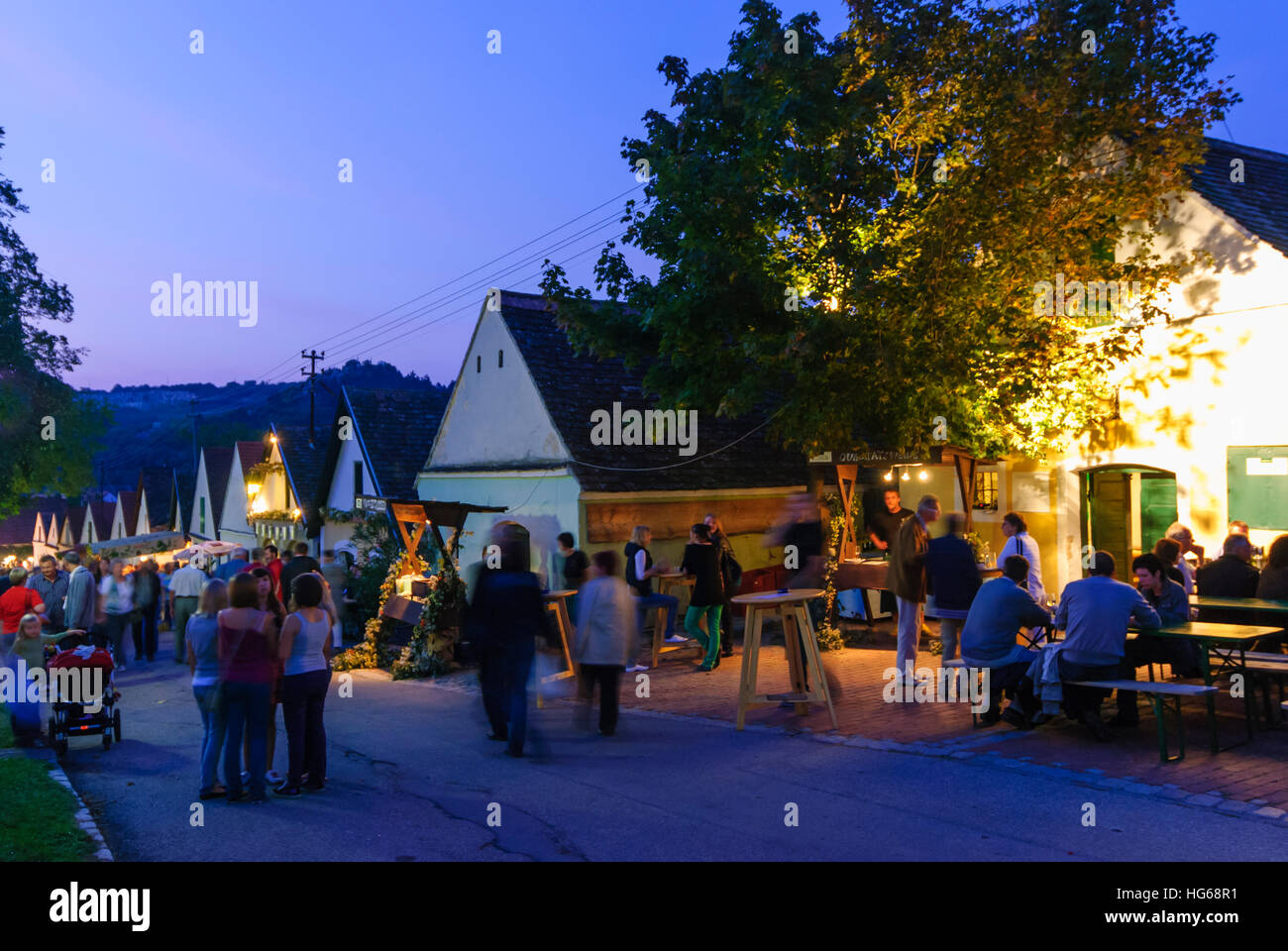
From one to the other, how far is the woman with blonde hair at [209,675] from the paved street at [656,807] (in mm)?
262

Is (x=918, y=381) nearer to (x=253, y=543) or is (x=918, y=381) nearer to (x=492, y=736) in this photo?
(x=492, y=736)

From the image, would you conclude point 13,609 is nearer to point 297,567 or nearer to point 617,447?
point 297,567

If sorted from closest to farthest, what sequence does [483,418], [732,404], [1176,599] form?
[1176,599] → [732,404] → [483,418]

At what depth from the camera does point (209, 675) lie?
8117 millimetres

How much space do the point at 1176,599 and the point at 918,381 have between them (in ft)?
16.2

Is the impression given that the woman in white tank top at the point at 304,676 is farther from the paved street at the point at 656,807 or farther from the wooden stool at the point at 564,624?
the wooden stool at the point at 564,624

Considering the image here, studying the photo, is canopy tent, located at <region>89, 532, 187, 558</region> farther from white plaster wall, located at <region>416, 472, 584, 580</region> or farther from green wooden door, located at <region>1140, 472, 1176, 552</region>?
green wooden door, located at <region>1140, 472, 1176, 552</region>

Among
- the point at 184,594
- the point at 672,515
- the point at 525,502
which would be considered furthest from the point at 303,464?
the point at 672,515

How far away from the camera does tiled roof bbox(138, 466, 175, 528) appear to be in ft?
213

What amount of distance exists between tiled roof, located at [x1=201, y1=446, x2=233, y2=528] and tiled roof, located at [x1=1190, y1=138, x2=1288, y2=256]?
144ft

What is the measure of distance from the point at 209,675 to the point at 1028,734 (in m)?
6.92

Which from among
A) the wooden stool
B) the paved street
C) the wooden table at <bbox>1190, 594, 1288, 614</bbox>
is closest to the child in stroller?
the paved street
